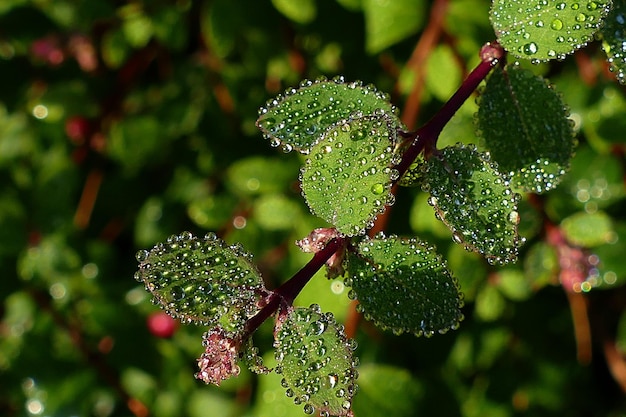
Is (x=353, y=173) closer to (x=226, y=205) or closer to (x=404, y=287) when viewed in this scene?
(x=404, y=287)

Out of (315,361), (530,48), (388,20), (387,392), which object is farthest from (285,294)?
(388,20)

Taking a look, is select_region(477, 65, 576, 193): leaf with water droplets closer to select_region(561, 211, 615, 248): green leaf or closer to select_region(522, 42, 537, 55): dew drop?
select_region(522, 42, 537, 55): dew drop

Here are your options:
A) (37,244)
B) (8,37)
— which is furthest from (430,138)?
(8,37)

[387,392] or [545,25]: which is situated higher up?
[545,25]

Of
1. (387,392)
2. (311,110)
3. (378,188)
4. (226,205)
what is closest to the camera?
(378,188)

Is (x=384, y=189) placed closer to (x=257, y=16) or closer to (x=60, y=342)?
(x=257, y=16)
